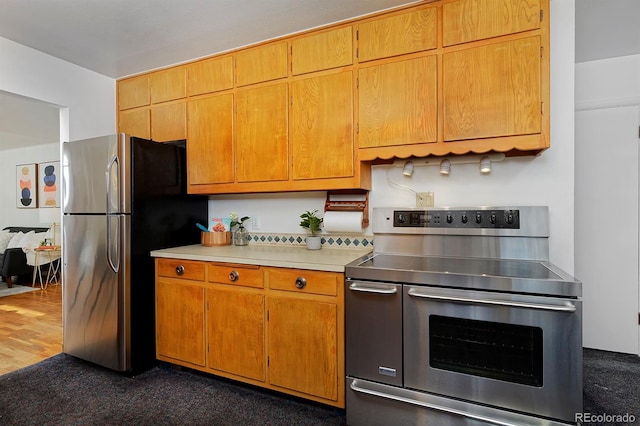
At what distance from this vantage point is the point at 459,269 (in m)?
1.61

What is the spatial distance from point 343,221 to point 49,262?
5.24 meters

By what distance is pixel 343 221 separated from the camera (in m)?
2.27

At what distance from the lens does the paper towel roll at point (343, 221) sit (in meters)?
2.25

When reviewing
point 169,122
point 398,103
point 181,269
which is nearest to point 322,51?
point 398,103

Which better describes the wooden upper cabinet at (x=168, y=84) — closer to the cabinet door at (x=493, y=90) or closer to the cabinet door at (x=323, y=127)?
the cabinet door at (x=323, y=127)

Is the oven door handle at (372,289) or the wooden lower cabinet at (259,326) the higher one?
the oven door handle at (372,289)

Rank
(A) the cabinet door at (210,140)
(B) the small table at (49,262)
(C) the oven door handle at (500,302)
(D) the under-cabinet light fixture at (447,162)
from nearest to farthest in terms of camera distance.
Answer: (C) the oven door handle at (500,302), (D) the under-cabinet light fixture at (447,162), (A) the cabinet door at (210,140), (B) the small table at (49,262)

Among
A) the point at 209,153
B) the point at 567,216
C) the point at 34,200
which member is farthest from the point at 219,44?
the point at 34,200

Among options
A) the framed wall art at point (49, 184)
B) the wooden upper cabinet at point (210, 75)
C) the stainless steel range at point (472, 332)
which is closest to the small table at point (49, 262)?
the framed wall art at point (49, 184)

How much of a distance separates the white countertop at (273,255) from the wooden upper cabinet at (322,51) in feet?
4.04

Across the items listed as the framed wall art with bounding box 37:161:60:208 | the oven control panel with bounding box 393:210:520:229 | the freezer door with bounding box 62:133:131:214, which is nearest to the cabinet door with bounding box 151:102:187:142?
the freezer door with bounding box 62:133:131:214

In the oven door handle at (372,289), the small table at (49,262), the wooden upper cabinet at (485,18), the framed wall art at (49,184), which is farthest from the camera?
the framed wall art at (49,184)

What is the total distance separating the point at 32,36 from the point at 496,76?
121 inches

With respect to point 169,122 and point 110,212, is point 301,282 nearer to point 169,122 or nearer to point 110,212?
point 110,212
